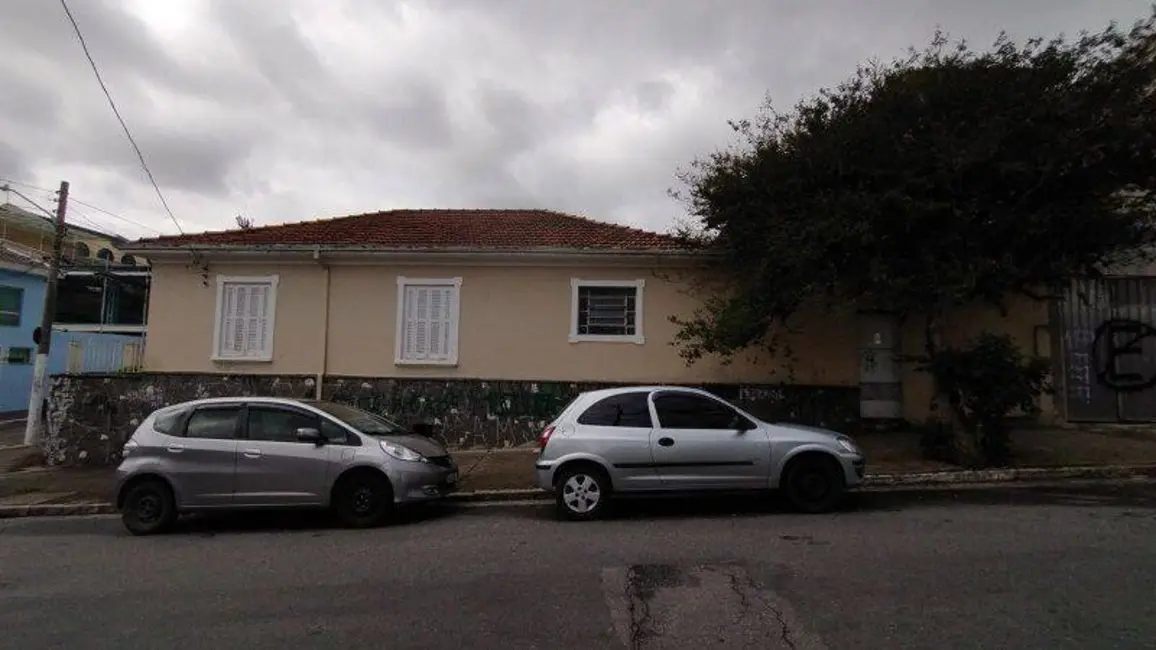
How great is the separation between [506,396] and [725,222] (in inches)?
201

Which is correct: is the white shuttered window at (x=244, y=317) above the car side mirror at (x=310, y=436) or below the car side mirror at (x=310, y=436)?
above

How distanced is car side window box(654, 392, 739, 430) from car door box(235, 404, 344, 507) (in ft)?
12.4

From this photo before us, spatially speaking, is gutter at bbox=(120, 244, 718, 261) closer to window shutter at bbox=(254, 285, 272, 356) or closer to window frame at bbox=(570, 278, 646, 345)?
window frame at bbox=(570, 278, 646, 345)

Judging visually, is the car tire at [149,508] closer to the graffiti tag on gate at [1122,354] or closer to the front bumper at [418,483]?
the front bumper at [418,483]

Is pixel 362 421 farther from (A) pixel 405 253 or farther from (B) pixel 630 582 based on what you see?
(A) pixel 405 253

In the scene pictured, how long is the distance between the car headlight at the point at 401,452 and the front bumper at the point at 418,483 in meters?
0.08

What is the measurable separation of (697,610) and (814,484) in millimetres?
3693

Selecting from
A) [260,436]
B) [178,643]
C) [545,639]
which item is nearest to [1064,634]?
[545,639]

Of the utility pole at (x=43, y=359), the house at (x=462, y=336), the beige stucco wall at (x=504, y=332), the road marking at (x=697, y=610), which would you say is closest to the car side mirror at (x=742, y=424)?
the road marking at (x=697, y=610)

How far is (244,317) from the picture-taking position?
580 inches

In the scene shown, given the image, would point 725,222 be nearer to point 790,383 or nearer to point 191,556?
point 790,383

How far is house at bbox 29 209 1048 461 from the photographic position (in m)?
13.7

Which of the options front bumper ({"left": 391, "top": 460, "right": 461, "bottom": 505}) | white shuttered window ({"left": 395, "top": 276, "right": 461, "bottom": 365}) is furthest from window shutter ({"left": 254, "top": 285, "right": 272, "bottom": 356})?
front bumper ({"left": 391, "top": 460, "right": 461, "bottom": 505})

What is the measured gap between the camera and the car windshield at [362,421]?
917 centimetres
